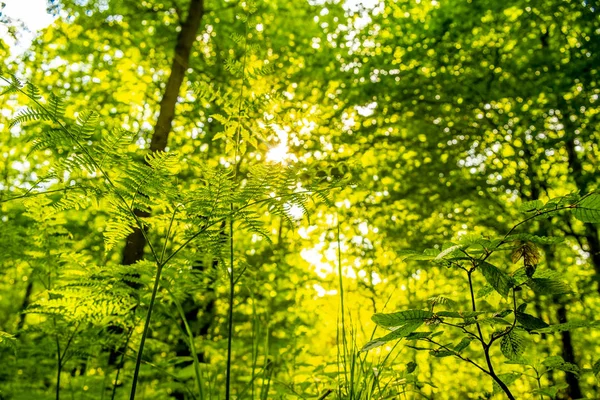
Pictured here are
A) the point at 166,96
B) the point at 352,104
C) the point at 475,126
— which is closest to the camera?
the point at 166,96

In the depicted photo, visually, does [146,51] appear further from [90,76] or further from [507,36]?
[507,36]

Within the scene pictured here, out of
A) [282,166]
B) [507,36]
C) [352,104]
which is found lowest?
[282,166]

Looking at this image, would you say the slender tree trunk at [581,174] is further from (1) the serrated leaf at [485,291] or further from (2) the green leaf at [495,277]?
(2) the green leaf at [495,277]

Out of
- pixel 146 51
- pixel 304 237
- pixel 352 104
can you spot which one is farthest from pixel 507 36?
pixel 146 51

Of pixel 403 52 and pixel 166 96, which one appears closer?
pixel 166 96

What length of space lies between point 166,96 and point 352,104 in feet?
9.32

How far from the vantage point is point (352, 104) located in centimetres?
630

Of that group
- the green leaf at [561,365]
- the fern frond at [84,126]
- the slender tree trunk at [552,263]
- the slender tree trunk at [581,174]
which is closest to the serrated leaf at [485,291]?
the green leaf at [561,365]

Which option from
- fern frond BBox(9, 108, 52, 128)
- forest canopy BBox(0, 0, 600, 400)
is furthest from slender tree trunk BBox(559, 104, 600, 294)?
fern frond BBox(9, 108, 52, 128)

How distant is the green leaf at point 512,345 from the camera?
37.7 inches

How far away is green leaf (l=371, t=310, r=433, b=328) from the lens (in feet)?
3.06

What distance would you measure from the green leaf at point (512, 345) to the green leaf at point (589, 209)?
1.07ft

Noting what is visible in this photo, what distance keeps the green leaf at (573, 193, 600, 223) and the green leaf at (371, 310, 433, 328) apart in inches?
15.3

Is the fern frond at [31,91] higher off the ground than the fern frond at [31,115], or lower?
higher
